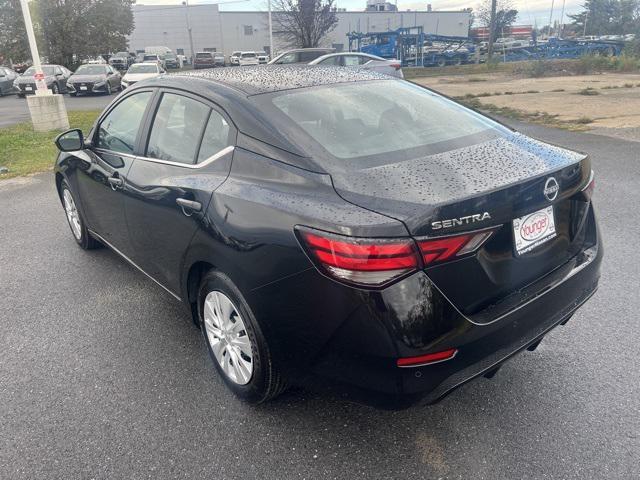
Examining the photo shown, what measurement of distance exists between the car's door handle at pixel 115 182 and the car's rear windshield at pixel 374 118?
1359 mm

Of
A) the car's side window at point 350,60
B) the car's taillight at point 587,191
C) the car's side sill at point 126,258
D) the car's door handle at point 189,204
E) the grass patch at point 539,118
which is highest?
the car's taillight at point 587,191

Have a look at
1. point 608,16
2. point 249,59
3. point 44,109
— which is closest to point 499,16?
point 608,16

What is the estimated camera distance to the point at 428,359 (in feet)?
6.72

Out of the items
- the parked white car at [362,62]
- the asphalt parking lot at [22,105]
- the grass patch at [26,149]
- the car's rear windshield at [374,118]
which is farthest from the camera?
the parked white car at [362,62]

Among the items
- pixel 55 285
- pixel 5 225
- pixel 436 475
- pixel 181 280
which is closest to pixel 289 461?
pixel 436 475

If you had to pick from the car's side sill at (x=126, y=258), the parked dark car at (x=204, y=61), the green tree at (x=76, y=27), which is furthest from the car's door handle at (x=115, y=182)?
the parked dark car at (x=204, y=61)

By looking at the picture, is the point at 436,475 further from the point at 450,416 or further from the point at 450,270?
the point at 450,270

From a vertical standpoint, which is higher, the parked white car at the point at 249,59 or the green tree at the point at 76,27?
the green tree at the point at 76,27

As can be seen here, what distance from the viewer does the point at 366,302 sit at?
199 cm

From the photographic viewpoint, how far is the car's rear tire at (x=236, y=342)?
2488mm

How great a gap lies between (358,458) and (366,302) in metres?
0.86

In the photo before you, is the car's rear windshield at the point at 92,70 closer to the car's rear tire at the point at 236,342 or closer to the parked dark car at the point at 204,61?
the car's rear tire at the point at 236,342

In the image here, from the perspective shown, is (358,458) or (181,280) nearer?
(358,458)

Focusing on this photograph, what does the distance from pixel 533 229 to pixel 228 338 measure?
5.18 feet
